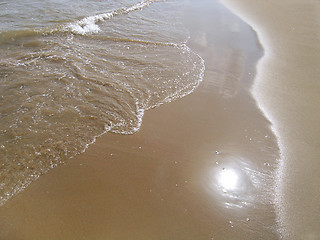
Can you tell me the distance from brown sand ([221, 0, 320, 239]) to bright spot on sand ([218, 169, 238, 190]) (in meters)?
0.65

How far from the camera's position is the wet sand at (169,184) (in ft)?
9.58

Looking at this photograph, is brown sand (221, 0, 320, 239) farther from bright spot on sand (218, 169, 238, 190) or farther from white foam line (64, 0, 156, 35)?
white foam line (64, 0, 156, 35)

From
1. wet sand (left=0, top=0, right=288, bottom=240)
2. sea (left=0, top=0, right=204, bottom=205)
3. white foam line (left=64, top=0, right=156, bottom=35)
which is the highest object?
white foam line (left=64, top=0, right=156, bottom=35)

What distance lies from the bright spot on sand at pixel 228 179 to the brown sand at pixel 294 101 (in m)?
0.65

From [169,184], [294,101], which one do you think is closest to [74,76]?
[169,184]

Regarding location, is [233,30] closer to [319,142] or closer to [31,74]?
[319,142]

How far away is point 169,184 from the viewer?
3.41 m

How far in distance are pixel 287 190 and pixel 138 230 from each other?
2.28 meters

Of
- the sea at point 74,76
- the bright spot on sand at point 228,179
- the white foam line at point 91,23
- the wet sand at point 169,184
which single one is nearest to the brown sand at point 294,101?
the wet sand at point 169,184

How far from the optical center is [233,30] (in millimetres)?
8148

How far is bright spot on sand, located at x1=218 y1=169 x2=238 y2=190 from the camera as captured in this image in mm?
3469

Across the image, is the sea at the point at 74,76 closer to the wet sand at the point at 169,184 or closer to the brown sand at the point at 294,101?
the wet sand at the point at 169,184

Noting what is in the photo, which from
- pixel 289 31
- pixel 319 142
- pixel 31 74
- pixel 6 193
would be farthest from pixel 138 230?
pixel 289 31

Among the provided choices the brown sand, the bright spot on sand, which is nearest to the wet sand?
the bright spot on sand
